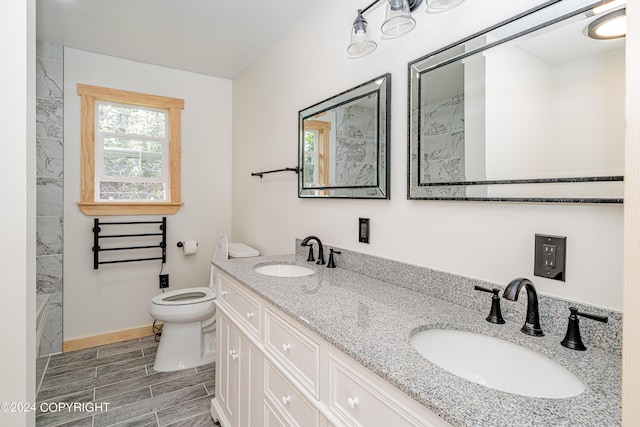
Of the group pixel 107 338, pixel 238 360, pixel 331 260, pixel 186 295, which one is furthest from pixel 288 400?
pixel 107 338

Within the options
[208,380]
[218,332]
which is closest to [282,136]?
[218,332]

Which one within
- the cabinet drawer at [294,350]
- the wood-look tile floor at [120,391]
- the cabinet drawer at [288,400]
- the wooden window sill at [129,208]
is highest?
the wooden window sill at [129,208]

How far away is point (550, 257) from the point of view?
37.7 inches

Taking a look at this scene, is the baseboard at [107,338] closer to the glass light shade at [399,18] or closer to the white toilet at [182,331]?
the white toilet at [182,331]

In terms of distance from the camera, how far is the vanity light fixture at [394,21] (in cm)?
109

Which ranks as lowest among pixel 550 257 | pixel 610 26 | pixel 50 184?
pixel 550 257

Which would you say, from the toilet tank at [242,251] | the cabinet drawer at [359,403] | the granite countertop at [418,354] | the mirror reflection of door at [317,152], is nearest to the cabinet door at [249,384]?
the granite countertop at [418,354]

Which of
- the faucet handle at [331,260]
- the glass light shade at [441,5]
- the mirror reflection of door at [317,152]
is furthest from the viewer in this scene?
the mirror reflection of door at [317,152]

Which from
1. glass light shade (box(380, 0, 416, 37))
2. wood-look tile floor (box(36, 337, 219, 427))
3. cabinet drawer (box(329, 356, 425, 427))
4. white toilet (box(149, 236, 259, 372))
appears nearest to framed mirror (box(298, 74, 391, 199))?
glass light shade (box(380, 0, 416, 37))

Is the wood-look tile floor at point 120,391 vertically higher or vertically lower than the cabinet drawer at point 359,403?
lower

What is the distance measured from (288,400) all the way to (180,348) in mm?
1704

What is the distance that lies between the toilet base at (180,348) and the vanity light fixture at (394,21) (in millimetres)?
2244

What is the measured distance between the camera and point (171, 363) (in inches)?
96.6

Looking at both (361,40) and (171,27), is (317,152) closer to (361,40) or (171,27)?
(361,40)
